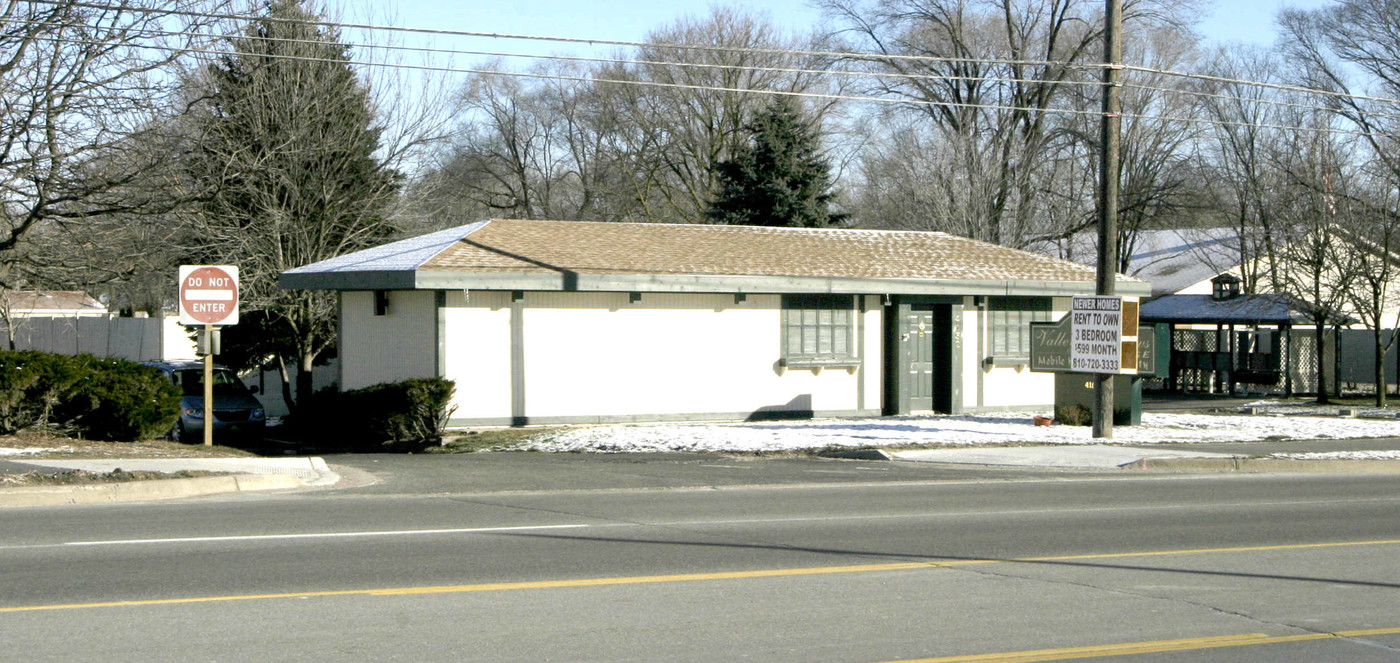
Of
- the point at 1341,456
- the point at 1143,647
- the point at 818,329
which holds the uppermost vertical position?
the point at 818,329

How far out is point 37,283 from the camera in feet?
68.4

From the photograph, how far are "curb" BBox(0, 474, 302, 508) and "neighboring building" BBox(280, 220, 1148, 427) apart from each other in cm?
657

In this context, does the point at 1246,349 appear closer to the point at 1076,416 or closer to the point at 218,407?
the point at 1076,416

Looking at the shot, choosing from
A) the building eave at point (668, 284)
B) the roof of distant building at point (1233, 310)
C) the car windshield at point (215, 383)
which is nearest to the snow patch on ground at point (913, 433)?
the building eave at point (668, 284)

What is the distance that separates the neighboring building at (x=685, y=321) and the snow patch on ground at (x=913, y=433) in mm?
951

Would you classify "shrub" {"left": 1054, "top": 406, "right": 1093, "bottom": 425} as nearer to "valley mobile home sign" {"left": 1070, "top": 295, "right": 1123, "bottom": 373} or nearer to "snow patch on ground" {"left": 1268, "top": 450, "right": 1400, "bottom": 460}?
"valley mobile home sign" {"left": 1070, "top": 295, "right": 1123, "bottom": 373}

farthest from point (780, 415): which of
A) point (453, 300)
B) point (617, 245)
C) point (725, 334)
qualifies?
point (453, 300)

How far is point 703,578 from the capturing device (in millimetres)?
8883

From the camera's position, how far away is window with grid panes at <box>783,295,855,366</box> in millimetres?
23672

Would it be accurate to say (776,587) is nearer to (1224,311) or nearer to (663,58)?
(1224,311)

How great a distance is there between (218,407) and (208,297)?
281 inches

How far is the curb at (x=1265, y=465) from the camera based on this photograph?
17.5m

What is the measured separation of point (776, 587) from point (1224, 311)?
33.4 m

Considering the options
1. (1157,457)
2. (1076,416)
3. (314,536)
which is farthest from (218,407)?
(1157,457)
